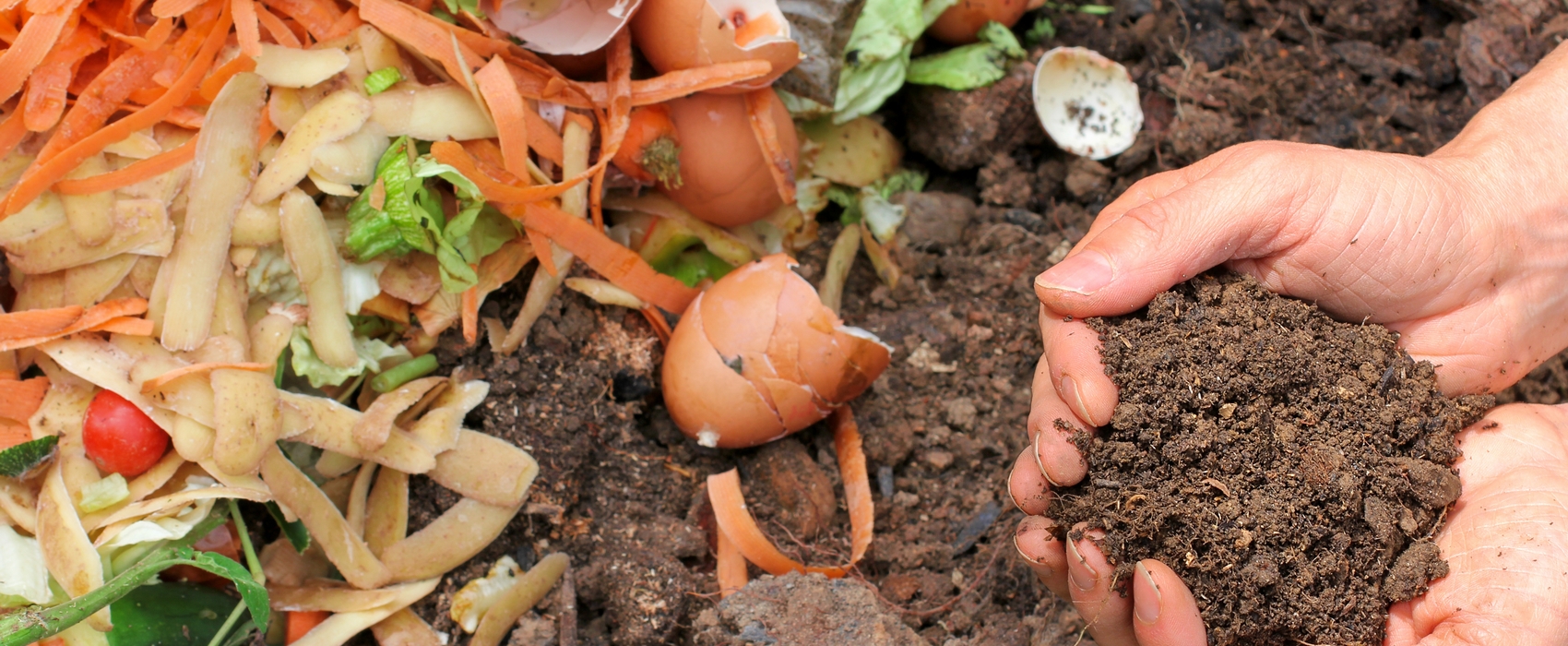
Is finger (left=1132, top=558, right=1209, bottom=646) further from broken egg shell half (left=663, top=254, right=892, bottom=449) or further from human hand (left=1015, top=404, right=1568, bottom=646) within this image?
broken egg shell half (left=663, top=254, right=892, bottom=449)

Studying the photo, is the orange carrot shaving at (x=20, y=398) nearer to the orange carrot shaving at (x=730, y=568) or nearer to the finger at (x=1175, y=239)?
the orange carrot shaving at (x=730, y=568)

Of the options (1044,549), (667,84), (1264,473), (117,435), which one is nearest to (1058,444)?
(1044,549)

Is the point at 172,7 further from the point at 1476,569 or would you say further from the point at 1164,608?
the point at 1476,569

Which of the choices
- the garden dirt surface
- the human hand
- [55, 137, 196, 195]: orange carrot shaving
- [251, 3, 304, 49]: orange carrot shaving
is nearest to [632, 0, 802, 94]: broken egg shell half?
the garden dirt surface

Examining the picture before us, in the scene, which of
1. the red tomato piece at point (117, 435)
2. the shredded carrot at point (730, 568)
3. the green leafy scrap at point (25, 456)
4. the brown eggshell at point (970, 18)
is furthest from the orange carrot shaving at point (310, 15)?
the brown eggshell at point (970, 18)

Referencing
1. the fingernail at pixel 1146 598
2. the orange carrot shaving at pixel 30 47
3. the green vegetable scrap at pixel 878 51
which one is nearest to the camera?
the fingernail at pixel 1146 598

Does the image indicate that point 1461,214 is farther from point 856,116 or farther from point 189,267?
point 189,267
